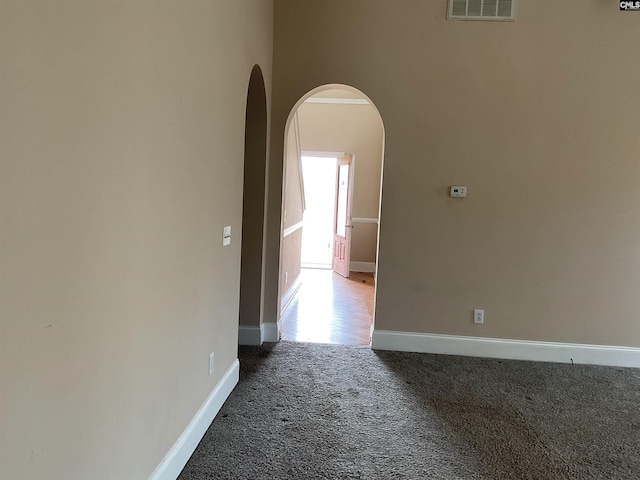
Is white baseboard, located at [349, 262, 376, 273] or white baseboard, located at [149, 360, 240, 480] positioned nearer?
white baseboard, located at [149, 360, 240, 480]

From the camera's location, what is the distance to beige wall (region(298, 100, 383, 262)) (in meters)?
7.89

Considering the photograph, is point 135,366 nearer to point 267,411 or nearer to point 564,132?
point 267,411

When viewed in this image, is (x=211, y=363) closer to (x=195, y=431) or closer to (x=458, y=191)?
(x=195, y=431)

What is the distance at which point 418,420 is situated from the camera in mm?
2521

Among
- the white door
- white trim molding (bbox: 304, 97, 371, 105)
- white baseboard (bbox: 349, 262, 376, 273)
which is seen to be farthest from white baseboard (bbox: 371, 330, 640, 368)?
white trim molding (bbox: 304, 97, 371, 105)

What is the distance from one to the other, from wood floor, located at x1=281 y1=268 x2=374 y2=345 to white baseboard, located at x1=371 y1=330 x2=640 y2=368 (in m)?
0.36

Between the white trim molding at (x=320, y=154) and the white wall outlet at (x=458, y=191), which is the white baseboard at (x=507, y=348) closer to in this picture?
the white wall outlet at (x=458, y=191)

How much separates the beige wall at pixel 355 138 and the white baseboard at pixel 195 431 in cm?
560

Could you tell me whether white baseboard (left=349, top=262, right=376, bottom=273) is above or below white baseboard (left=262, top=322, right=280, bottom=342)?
below

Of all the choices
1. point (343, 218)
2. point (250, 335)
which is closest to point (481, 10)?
point (250, 335)

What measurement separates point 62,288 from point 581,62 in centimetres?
390

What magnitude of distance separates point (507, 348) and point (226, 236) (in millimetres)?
2564

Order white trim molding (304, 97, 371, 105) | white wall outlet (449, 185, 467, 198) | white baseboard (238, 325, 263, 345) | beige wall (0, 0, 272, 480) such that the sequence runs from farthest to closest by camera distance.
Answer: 1. white trim molding (304, 97, 371, 105)
2. white baseboard (238, 325, 263, 345)
3. white wall outlet (449, 185, 467, 198)
4. beige wall (0, 0, 272, 480)

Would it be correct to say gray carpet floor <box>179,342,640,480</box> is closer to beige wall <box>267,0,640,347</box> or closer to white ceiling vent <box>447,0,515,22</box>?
beige wall <box>267,0,640,347</box>
